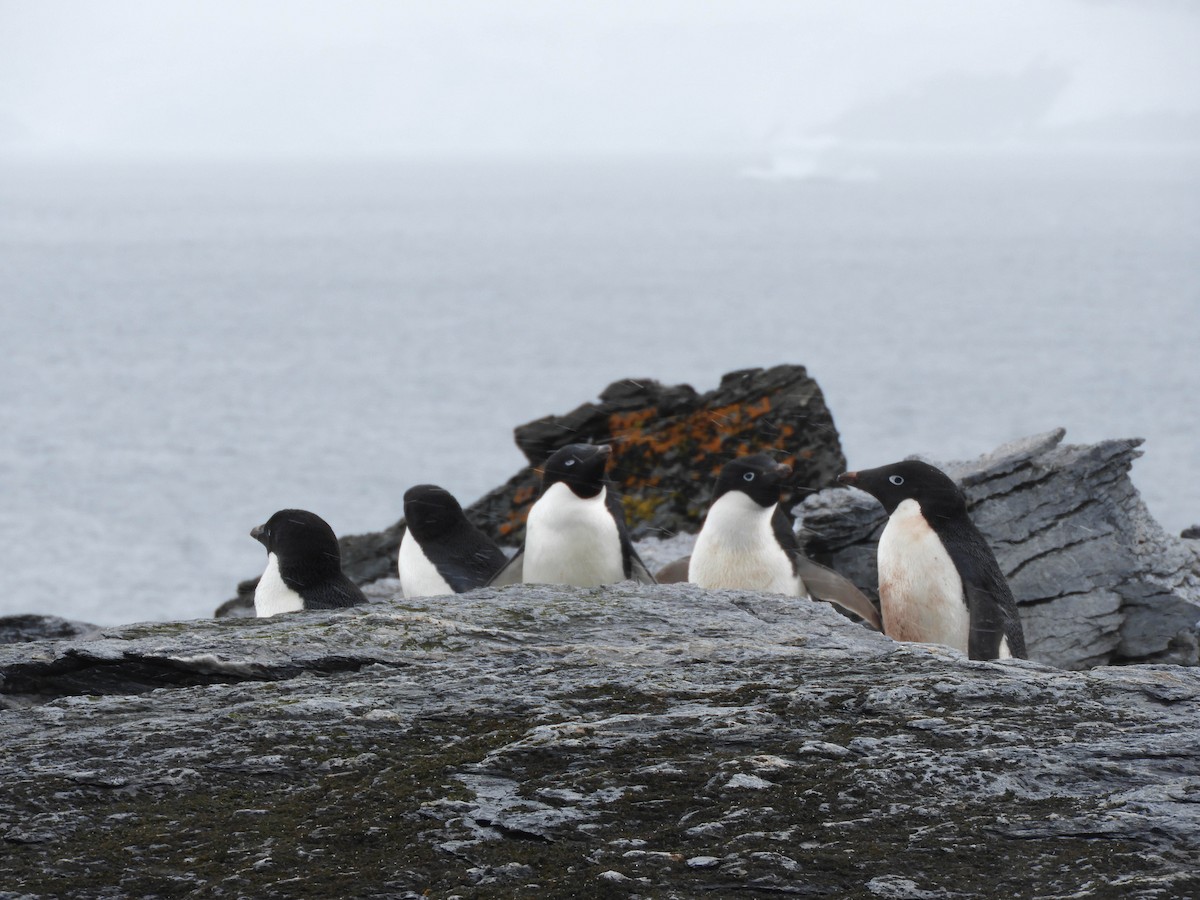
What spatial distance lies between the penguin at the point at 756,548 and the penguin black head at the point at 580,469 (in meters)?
0.80

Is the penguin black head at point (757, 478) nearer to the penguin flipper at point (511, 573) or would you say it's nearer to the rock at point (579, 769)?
the penguin flipper at point (511, 573)

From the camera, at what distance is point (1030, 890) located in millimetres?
2672

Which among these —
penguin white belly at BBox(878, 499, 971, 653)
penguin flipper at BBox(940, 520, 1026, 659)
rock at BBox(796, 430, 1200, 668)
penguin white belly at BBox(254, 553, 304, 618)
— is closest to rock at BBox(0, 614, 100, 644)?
penguin white belly at BBox(254, 553, 304, 618)

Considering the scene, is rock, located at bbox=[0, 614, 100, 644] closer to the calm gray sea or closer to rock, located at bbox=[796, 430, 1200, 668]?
rock, located at bbox=[796, 430, 1200, 668]

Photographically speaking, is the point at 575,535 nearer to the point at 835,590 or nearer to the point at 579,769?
the point at 835,590

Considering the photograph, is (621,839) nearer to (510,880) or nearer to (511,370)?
(510,880)

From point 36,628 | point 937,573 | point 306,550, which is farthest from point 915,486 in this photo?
point 36,628

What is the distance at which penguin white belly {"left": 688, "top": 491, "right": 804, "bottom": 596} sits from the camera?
8719mm

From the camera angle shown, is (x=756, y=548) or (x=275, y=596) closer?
(x=275, y=596)

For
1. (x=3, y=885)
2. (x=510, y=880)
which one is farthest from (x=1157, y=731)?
(x=3, y=885)

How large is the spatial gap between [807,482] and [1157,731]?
27.9 ft

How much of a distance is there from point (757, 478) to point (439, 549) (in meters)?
2.23

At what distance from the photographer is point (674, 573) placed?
9.74 metres

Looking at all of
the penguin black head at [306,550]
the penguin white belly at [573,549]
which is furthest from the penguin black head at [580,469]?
the penguin black head at [306,550]
